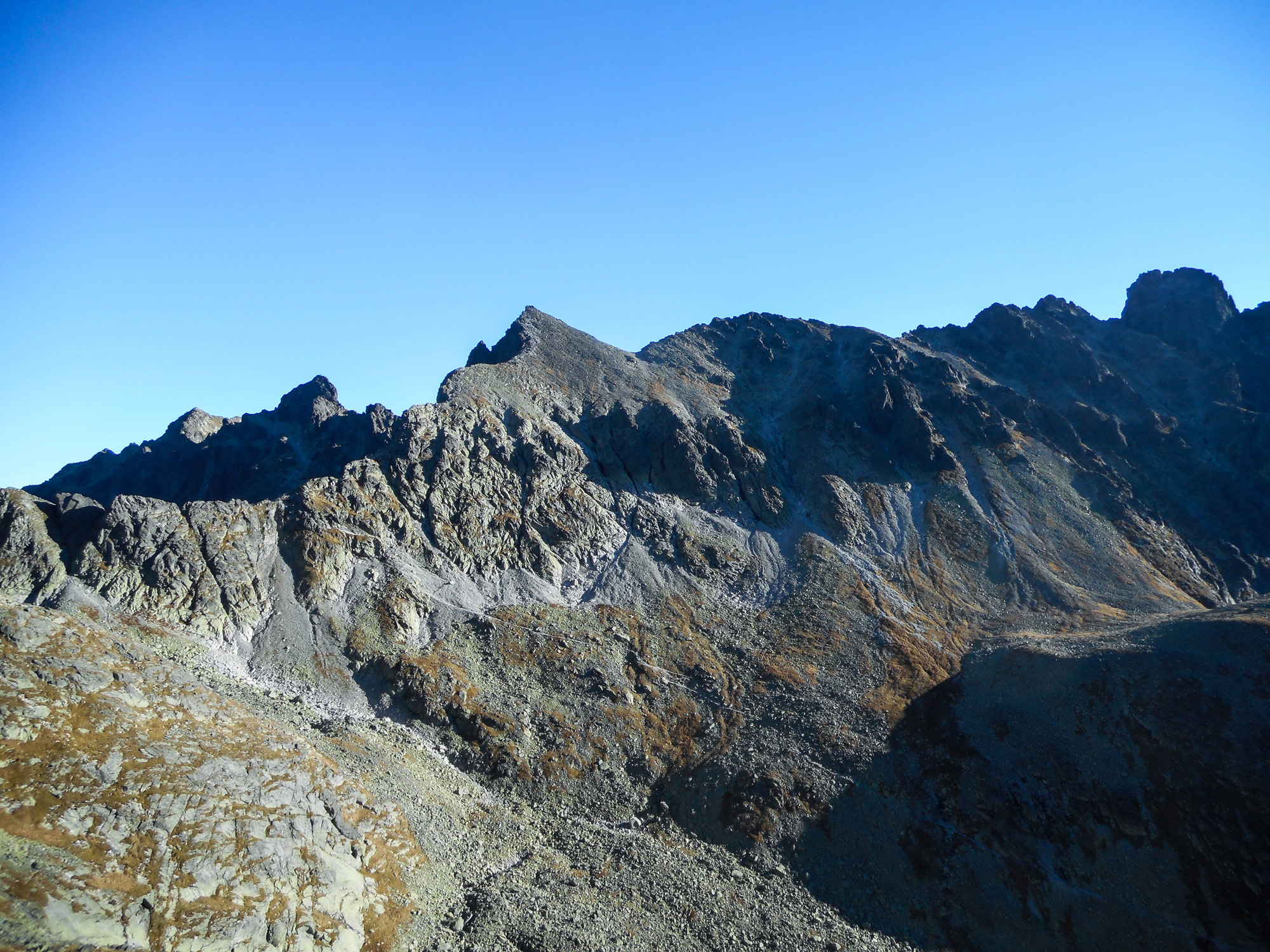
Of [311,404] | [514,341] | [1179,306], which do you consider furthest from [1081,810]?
[1179,306]

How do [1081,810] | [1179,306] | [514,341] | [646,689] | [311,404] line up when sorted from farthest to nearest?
1. [1179,306]
2. [311,404]
3. [514,341]
4. [646,689]
5. [1081,810]

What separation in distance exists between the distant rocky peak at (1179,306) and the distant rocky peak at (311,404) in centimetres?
14166

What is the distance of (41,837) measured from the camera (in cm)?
2589

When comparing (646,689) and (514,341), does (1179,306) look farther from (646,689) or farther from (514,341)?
(646,689)

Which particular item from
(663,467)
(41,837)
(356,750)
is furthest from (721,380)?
(41,837)

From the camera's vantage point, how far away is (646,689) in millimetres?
53281

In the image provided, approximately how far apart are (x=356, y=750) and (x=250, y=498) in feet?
178

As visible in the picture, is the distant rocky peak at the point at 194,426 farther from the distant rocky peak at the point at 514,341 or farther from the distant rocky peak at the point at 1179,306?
the distant rocky peak at the point at 1179,306

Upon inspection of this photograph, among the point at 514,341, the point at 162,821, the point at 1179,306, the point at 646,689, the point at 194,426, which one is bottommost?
the point at 162,821

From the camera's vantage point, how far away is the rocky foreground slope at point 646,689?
31.8 meters

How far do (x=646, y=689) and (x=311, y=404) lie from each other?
84.6 m

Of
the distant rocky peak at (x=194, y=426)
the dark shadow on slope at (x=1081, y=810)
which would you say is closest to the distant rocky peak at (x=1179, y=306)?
the dark shadow on slope at (x=1081, y=810)

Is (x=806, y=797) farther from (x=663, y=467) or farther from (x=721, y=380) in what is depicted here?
(x=721, y=380)

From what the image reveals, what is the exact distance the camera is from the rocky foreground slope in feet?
104
